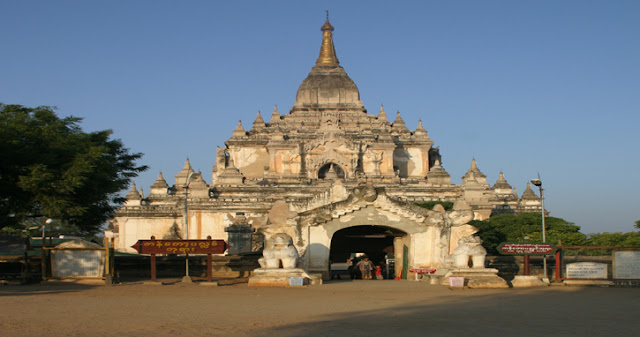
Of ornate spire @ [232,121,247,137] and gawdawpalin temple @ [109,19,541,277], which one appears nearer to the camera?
gawdawpalin temple @ [109,19,541,277]

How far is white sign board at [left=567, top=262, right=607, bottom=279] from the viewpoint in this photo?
2531 cm

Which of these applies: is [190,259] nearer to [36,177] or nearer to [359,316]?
[36,177]

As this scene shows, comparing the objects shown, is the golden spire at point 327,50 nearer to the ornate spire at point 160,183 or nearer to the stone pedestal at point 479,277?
the ornate spire at point 160,183

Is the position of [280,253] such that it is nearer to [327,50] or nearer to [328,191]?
[328,191]

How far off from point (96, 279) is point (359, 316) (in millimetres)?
11692

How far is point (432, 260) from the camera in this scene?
27.3 m

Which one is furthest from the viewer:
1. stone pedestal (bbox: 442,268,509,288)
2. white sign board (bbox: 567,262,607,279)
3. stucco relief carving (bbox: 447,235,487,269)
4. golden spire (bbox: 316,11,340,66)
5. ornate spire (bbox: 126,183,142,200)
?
Result: golden spire (bbox: 316,11,340,66)

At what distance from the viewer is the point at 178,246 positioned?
2598 cm

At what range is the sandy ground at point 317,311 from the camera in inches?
586

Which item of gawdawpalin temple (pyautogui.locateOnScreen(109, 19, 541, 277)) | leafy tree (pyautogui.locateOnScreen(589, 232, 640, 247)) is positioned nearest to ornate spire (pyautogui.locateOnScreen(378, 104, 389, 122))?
gawdawpalin temple (pyautogui.locateOnScreen(109, 19, 541, 277))

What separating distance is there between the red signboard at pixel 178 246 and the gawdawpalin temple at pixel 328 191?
1.72 m

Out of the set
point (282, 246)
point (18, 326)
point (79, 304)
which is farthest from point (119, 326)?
point (282, 246)

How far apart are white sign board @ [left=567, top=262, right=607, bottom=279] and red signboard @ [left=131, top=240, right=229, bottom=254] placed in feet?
33.9

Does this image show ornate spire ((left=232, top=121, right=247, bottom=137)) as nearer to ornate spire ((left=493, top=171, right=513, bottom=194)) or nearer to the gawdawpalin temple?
the gawdawpalin temple
